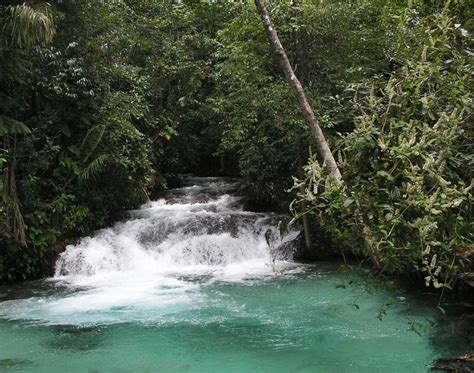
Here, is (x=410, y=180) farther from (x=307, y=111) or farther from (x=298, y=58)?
(x=298, y=58)

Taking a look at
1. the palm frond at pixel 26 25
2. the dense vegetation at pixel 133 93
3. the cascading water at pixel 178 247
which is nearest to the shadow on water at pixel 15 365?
the dense vegetation at pixel 133 93

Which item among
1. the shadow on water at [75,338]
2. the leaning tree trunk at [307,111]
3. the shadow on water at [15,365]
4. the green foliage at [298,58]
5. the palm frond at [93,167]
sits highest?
the green foliage at [298,58]

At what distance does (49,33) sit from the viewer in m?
8.69

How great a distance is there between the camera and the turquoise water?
18.1ft

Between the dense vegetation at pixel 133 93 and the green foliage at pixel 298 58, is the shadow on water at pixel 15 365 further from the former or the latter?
the green foliage at pixel 298 58

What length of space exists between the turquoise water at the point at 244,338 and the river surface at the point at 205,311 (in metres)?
0.01

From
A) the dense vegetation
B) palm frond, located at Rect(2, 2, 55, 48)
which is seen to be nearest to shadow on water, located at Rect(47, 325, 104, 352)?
the dense vegetation

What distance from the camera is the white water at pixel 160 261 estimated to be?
26.1ft

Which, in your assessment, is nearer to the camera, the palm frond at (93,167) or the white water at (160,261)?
the white water at (160,261)

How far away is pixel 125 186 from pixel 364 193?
9.12 m

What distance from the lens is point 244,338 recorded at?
629 cm

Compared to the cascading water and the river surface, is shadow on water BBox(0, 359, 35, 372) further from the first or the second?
the cascading water

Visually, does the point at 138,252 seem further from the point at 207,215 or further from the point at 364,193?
the point at 364,193

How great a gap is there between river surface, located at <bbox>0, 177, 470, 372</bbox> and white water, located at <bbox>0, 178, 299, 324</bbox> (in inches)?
1.0
